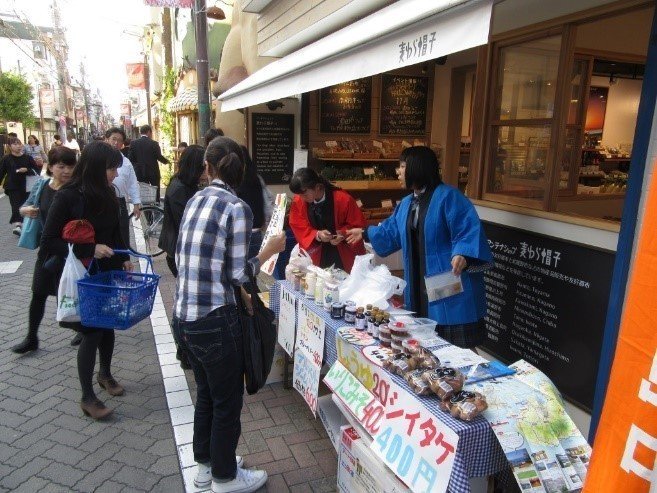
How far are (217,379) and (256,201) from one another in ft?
9.27

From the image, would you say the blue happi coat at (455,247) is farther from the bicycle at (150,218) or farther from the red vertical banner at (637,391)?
the bicycle at (150,218)

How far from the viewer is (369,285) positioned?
10.0 ft

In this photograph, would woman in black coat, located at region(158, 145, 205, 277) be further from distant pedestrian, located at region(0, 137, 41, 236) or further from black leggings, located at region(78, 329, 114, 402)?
distant pedestrian, located at region(0, 137, 41, 236)

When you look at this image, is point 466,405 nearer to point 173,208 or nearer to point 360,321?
point 360,321

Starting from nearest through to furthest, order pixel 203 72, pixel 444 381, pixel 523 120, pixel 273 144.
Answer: pixel 444 381, pixel 523 120, pixel 273 144, pixel 203 72

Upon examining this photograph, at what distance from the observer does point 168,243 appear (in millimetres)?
4316

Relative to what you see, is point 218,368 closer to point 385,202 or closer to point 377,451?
point 377,451

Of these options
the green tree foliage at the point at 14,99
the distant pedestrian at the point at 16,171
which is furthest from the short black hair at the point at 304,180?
the green tree foliage at the point at 14,99

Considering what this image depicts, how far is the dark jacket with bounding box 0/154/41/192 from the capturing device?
917 cm

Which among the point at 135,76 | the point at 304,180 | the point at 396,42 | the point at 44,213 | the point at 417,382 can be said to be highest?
the point at 135,76

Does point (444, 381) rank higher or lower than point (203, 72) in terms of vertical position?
lower

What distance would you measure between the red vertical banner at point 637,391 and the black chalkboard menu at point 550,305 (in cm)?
187


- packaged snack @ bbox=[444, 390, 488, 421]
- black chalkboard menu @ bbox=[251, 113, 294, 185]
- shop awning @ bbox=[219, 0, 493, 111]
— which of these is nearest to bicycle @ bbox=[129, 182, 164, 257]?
black chalkboard menu @ bbox=[251, 113, 294, 185]

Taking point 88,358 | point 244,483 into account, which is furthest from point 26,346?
point 244,483
